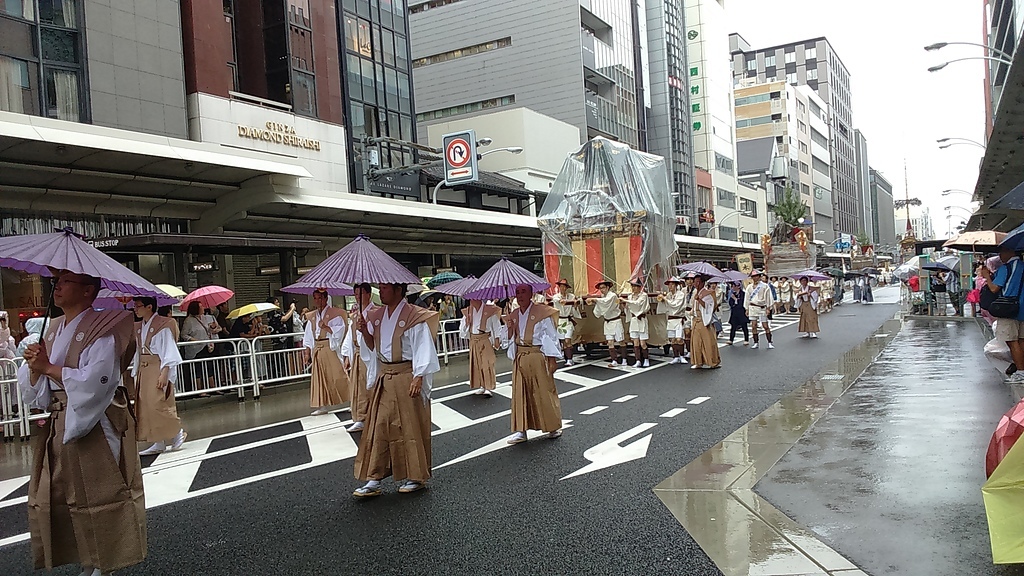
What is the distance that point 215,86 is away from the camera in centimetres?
2122

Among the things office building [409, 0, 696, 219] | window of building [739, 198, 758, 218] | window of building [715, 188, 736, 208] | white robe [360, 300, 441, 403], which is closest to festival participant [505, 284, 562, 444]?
white robe [360, 300, 441, 403]

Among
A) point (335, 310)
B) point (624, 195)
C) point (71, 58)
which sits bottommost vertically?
point (335, 310)

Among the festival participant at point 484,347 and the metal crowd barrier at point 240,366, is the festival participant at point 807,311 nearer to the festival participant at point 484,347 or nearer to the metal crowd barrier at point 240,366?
the festival participant at point 484,347

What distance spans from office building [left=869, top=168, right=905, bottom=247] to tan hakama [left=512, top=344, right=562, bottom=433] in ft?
514

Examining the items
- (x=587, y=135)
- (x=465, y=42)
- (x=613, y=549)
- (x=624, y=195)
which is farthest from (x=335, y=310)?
(x=465, y=42)

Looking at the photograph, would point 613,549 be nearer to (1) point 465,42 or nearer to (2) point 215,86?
(2) point 215,86

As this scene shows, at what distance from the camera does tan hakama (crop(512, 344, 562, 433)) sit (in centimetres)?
798

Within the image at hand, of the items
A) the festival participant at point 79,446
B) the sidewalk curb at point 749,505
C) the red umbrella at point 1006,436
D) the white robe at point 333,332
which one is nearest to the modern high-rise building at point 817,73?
the white robe at point 333,332

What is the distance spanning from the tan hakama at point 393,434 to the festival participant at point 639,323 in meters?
9.78

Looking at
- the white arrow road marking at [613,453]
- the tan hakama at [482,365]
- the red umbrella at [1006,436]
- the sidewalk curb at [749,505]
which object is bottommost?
the white arrow road marking at [613,453]

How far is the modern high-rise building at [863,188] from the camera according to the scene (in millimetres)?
139125

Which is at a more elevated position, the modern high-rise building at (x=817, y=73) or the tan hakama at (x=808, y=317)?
the modern high-rise building at (x=817, y=73)

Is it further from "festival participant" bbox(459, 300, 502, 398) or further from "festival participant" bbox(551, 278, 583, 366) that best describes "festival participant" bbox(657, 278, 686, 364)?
"festival participant" bbox(459, 300, 502, 398)

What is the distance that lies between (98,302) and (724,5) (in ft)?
269
